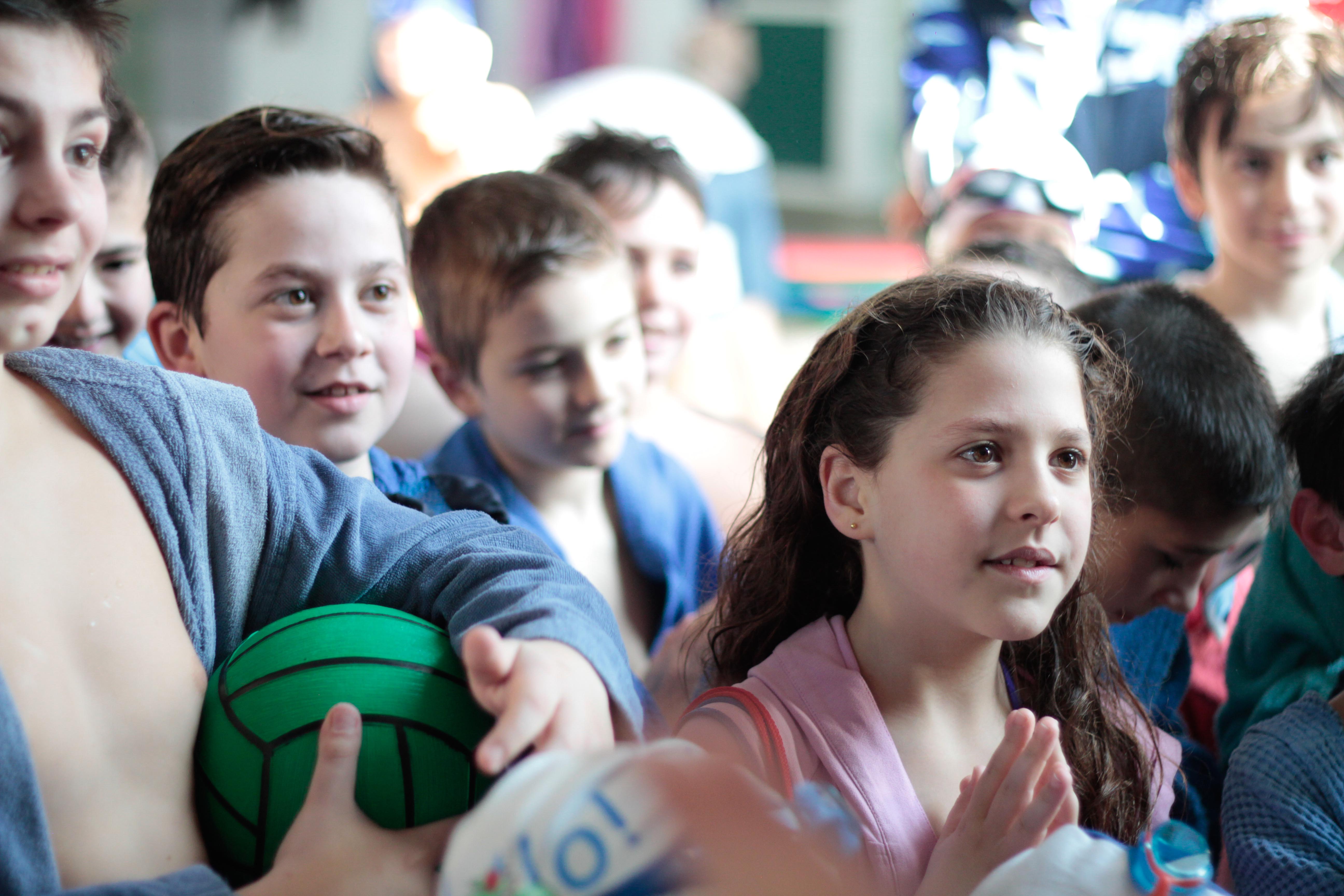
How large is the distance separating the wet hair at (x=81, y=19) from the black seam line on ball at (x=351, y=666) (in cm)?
72

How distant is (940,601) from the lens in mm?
1149

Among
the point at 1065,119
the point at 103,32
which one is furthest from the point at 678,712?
the point at 1065,119

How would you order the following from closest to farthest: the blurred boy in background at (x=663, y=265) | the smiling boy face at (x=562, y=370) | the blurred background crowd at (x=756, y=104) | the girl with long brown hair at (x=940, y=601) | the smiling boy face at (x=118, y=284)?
the girl with long brown hair at (x=940, y=601)
the smiling boy face at (x=562, y=370)
the smiling boy face at (x=118, y=284)
the blurred boy in background at (x=663, y=265)
the blurred background crowd at (x=756, y=104)

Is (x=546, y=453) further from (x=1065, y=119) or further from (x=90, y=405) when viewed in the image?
(x=1065, y=119)

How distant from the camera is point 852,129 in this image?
7762 millimetres

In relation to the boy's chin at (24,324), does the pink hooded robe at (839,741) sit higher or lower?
lower

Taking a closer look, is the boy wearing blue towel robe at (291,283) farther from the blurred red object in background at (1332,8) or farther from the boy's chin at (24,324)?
the blurred red object in background at (1332,8)

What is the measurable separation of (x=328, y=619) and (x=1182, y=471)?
1140 mm

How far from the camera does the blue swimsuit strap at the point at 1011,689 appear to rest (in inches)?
51.4

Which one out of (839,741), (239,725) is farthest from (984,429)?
(239,725)

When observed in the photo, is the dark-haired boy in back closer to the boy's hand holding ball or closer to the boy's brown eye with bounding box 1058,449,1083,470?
the boy's brown eye with bounding box 1058,449,1083,470

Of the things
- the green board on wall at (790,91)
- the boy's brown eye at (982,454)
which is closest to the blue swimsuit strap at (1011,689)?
the boy's brown eye at (982,454)

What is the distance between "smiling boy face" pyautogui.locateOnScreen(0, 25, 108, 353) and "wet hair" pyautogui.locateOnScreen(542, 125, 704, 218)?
3.75ft

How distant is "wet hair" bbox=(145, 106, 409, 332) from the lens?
5.02ft
